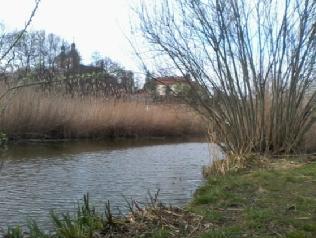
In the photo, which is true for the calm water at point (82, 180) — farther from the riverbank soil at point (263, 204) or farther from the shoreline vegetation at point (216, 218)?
the shoreline vegetation at point (216, 218)

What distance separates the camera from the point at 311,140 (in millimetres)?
14969

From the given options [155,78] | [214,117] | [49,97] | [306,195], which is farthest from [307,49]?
[49,97]

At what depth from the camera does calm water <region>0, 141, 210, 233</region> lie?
27.8ft

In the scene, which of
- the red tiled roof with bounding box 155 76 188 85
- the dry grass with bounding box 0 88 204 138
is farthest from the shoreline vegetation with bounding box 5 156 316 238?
the dry grass with bounding box 0 88 204 138

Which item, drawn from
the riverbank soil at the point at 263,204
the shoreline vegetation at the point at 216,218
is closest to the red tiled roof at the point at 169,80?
the riverbank soil at the point at 263,204

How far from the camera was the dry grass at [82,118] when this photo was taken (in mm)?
23375

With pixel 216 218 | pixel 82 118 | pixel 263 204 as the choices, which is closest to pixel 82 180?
pixel 263 204

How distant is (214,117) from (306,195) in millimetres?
6639

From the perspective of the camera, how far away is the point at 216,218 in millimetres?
5504

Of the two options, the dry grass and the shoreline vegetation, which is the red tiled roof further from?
the dry grass

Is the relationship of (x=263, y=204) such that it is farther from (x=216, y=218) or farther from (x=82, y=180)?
(x=82, y=180)

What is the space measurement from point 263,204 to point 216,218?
99cm

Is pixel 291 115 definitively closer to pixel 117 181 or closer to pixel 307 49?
pixel 307 49

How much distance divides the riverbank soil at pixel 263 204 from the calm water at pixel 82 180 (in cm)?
122
